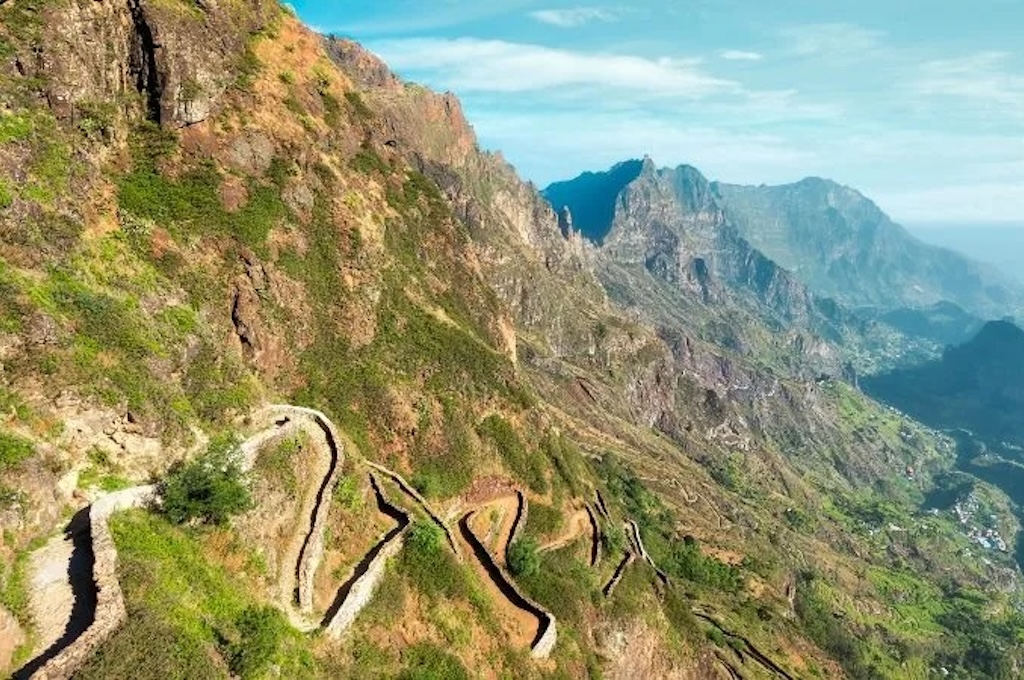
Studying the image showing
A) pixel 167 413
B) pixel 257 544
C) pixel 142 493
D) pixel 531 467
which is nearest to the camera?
pixel 142 493

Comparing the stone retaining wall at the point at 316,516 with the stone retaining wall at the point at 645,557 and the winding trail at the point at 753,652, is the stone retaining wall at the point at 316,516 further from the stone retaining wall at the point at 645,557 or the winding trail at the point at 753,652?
the winding trail at the point at 753,652

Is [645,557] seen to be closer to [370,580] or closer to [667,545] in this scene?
[667,545]

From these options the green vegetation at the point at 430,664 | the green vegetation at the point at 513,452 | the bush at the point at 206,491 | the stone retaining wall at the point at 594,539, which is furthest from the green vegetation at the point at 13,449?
the stone retaining wall at the point at 594,539

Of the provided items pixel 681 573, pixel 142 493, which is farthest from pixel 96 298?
pixel 681 573

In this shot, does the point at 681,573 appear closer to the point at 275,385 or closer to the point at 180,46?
the point at 275,385

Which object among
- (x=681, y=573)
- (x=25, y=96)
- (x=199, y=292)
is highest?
(x=25, y=96)
